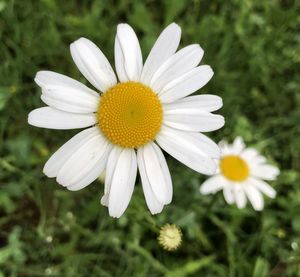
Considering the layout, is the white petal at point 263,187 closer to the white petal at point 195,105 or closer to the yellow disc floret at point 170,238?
the yellow disc floret at point 170,238

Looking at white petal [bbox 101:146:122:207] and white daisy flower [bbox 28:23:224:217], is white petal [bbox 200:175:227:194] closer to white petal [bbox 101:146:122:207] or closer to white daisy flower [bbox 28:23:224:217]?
white daisy flower [bbox 28:23:224:217]

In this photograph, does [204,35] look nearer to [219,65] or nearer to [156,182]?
[219,65]

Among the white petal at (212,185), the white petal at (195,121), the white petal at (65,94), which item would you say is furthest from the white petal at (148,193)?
the white petal at (212,185)

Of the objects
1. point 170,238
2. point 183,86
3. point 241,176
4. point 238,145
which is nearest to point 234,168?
point 241,176

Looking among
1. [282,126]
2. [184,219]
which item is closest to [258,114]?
[282,126]

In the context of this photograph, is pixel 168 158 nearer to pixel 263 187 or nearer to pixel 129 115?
pixel 263 187

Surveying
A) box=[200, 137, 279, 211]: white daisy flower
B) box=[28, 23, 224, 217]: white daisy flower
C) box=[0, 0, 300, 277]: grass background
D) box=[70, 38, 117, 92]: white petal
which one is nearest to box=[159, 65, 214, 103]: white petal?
box=[28, 23, 224, 217]: white daisy flower
